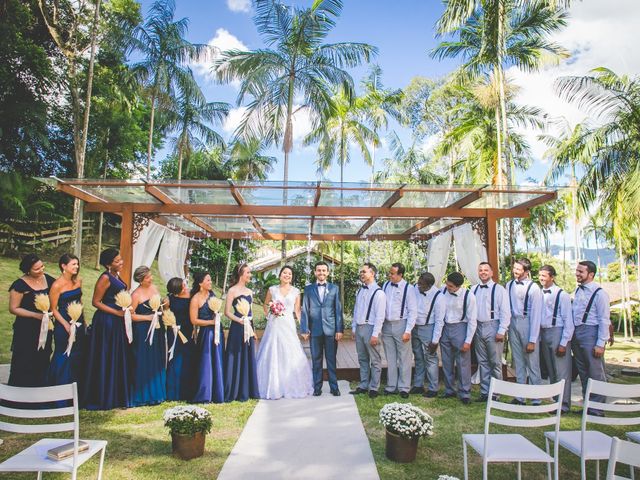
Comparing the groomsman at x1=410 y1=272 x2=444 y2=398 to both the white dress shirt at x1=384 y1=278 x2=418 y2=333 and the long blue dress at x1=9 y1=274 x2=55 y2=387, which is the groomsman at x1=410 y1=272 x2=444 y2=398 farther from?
the long blue dress at x1=9 y1=274 x2=55 y2=387

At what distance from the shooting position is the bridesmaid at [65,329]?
515 cm

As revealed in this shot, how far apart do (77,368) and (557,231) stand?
35.5 m

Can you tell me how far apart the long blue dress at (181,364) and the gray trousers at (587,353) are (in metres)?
5.02

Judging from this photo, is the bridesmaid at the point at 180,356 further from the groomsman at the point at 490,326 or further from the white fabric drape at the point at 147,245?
the groomsman at the point at 490,326

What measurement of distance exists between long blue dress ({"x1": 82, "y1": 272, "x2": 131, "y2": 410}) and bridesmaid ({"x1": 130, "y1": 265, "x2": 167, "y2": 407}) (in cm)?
13

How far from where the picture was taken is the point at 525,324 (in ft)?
19.1

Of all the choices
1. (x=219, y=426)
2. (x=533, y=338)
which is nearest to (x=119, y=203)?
(x=219, y=426)

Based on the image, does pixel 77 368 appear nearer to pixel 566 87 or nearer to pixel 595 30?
pixel 566 87

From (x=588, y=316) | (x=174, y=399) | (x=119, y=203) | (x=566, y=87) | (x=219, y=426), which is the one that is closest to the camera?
(x=219, y=426)

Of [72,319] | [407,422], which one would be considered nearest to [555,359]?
[407,422]

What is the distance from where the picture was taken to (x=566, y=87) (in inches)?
528

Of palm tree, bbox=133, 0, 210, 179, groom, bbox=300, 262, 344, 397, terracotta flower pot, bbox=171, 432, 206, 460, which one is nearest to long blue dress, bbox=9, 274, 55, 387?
terracotta flower pot, bbox=171, 432, 206, 460

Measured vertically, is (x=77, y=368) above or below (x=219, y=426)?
above

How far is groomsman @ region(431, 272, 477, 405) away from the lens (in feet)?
19.3
